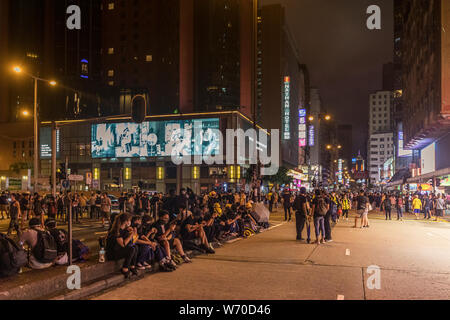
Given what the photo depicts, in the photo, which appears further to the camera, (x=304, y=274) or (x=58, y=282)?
(x=304, y=274)

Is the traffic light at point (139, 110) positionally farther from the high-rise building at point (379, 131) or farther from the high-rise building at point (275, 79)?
the high-rise building at point (379, 131)

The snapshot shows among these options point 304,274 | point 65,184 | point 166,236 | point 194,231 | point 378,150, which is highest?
point 378,150

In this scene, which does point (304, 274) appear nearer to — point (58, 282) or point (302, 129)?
point (58, 282)

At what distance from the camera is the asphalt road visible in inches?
282

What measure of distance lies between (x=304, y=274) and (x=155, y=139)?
61.2 metres

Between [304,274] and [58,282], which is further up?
[58,282]

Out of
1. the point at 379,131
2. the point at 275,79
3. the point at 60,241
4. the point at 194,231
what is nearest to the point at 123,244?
the point at 60,241

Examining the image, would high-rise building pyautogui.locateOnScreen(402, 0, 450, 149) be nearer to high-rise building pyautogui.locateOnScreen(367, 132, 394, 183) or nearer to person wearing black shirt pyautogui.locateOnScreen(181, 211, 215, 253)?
person wearing black shirt pyautogui.locateOnScreen(181, 211, 215, 253)

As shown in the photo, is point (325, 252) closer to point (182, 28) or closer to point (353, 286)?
point (353, 286)

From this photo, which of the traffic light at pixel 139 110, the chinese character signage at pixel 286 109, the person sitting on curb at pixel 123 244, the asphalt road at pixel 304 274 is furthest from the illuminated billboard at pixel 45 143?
the person sitting on curb at pixel 123 244

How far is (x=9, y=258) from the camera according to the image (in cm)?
712

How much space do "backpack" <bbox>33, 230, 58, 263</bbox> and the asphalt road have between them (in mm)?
1626

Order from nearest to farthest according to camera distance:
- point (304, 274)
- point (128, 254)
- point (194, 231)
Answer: point (128, 254), point (304, 274), point (194, 231)

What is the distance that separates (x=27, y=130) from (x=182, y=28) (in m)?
45.5
